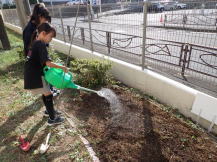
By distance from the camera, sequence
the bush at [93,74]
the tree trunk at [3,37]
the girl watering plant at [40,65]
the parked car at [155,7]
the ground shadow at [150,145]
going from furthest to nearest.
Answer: the tree trunk at [3,37]
the bush at [93,74]
the parked car at [155,7]
the girl watering plant at [40,65]
the ground shadow at [150,145]

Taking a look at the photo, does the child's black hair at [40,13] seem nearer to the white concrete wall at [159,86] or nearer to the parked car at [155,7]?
the parked car at [155,7]

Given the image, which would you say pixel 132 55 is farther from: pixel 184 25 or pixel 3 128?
pixel 3 128

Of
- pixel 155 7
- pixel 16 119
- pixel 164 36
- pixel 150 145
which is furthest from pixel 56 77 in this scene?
pixel 164 36

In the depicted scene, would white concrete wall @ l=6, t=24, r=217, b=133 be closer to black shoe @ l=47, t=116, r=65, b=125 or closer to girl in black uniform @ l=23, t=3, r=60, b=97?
black shoe @ l=47, t=116, r=65, b=125

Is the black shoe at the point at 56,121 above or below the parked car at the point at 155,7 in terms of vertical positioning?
below

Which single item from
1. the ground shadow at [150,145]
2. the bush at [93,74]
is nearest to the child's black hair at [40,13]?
the bush at [93,74]

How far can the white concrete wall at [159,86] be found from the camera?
3.13 m

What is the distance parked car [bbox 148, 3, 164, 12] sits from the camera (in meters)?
3.24

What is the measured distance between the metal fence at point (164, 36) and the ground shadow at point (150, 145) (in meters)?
1.06

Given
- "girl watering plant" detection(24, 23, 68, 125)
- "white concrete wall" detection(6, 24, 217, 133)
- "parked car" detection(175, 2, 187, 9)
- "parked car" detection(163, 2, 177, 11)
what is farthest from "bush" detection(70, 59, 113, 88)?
"parked car" detection(175, 2, 187, 9)

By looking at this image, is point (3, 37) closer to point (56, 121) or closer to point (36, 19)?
point (36, 19)

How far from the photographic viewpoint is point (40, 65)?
283 cm

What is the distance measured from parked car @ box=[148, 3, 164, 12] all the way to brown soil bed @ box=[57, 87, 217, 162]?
1588 millimetres

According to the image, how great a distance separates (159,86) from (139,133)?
1.10 m
